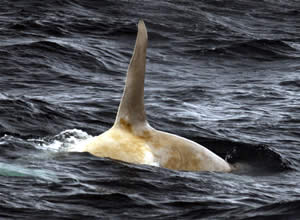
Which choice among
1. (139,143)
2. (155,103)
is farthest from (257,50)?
(139,143)

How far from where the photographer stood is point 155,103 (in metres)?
16.8

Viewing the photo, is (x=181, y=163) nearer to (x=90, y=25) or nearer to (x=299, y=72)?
(x=299, y=72)

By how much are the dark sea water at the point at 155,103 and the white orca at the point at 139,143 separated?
0.22 m

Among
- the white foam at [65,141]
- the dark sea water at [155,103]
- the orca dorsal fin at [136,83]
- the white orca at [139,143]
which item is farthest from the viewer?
the white foam at [65,141]

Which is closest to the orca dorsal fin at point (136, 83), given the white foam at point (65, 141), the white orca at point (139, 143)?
the white orca at point (139, 143)

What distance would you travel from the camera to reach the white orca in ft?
36.7

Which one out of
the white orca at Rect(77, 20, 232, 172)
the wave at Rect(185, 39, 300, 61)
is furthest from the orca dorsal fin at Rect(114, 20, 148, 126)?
the wave at Rect(185, 39, 300, 61)

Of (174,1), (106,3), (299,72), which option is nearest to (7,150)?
(299,72)

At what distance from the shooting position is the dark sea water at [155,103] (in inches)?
390

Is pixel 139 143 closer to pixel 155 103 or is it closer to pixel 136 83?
pixel 136 83

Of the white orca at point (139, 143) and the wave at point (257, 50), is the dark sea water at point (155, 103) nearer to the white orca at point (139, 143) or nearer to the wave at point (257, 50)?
the wave at point (257, 50)

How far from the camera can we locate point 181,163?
11570 millimetres

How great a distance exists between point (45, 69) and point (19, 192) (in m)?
9.33

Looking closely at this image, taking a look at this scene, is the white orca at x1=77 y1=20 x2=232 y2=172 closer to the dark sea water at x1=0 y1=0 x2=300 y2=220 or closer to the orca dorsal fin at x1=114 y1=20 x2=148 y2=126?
the orca dorsal fin at x1=114 y1=20 x2=148 y2=126
